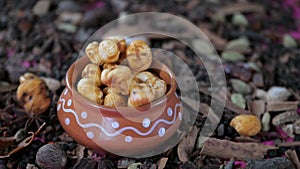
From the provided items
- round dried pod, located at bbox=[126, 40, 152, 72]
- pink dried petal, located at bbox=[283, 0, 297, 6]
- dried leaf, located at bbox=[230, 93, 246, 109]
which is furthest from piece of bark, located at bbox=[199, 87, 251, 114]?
pink dried petal, located at bbox=[283, 0, 297, 6]

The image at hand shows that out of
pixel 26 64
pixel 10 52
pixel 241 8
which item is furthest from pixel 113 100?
pixel 241 8

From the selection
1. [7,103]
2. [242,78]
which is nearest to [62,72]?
[7,103]

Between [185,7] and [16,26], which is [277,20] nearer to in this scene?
[185,7]

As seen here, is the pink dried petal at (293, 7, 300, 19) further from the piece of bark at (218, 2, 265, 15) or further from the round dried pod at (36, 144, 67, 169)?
the round dried pod at (36, 144, 67, 169)

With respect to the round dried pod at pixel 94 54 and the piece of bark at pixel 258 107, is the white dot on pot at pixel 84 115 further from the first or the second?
the piece of bark at pixel 258 107

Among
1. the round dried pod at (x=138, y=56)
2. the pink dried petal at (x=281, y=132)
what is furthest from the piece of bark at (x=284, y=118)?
the round dried pod at (x=138, y=56)

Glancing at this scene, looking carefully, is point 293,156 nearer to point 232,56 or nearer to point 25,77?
point 232,56
